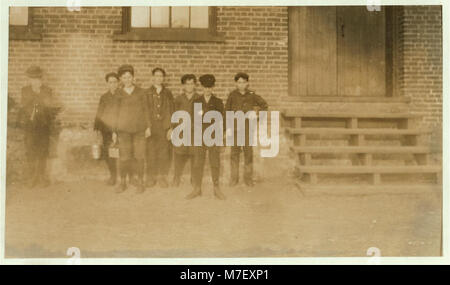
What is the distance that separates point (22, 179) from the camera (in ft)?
17.9

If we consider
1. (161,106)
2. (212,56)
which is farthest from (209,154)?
(212,56)

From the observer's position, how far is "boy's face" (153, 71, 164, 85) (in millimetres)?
6141

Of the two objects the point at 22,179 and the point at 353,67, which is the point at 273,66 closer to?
the point at 353,67

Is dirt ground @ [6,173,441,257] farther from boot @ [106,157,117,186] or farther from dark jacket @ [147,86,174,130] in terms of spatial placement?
dark jacket @ [147,86,174,130]

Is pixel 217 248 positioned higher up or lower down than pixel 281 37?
lower down

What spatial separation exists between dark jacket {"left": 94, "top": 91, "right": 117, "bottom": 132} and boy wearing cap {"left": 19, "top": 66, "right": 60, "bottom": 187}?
606mm

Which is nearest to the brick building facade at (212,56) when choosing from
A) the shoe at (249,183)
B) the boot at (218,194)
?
the shoe at (249,183)

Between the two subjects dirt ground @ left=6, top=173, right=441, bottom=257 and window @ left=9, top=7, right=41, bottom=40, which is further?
window @ left=9, top=7, right=41, bottom=40

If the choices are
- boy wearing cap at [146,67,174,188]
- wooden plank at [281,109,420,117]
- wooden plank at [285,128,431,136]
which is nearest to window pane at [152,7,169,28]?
boy wearing cap at [146,67,174,188]

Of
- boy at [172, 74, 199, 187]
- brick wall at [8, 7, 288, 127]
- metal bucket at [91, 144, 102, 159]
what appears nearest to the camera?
boy at [172, 74, 199, 187]

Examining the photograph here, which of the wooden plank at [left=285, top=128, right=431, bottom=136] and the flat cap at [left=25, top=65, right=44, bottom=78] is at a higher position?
the flat cap at [left=25, top=65, right=44, bottom=78]
